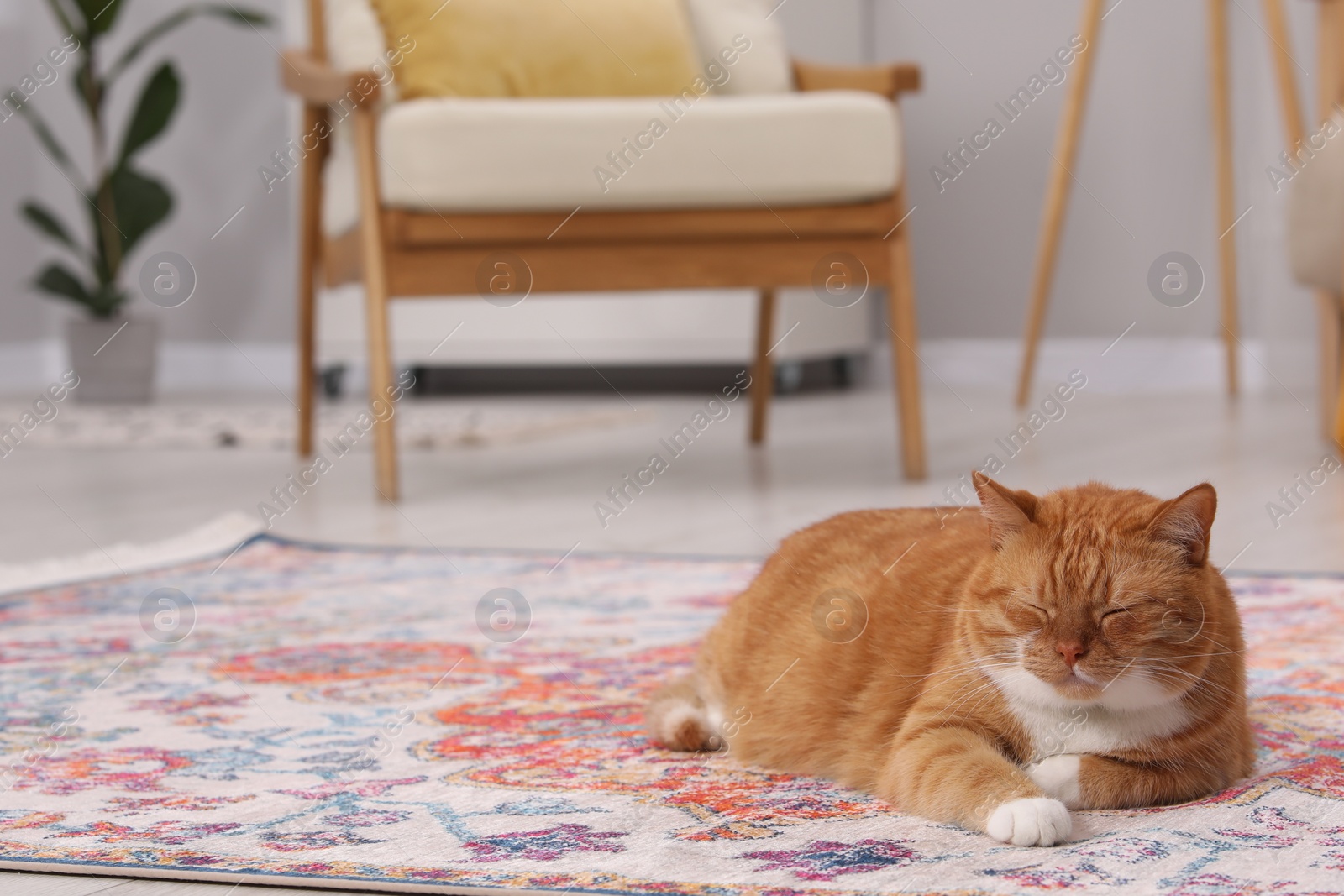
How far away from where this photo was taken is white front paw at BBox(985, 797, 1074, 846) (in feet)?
2.66

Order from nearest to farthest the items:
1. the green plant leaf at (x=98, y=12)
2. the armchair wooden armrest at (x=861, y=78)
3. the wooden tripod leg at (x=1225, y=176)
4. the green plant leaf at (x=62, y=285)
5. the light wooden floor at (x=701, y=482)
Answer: the light wooden floor at (x=701, y=482) → the armchair wooden armrest at (x=861, y=78) → the wooden tripod leg at (x=1225, y=176) → the green plant leaf at (x=98, y=12) → the green plant leaf at (x=62, y=285)

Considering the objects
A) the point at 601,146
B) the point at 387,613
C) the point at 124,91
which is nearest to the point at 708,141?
the point at 601,146

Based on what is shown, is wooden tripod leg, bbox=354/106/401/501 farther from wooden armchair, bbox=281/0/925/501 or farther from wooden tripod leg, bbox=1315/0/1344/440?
wooden tripod leg, bbox=1315/0/1344/440

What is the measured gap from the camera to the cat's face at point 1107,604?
810mm

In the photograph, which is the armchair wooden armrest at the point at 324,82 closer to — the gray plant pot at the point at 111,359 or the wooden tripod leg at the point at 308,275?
the wooden tripod leg at the point at 308,275

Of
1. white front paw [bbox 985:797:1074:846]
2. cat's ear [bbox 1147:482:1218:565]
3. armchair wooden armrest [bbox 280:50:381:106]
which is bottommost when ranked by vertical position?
white front paw [bbox 985:797:1074:846]

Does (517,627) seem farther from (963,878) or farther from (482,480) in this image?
(482,480)

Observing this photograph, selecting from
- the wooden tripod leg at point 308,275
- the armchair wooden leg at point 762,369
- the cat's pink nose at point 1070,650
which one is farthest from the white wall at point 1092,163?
the cat's pink nose at point 1070,650

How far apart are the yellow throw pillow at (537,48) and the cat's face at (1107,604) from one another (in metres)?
1.94

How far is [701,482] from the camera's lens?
8.41ft

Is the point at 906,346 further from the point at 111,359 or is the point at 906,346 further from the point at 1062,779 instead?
the point at 111,359

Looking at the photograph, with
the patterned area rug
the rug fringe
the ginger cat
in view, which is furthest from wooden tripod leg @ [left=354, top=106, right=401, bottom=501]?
the ginger cat

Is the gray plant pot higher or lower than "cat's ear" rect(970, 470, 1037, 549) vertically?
higher

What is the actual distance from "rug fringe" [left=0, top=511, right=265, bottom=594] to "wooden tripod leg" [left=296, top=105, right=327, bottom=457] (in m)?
0.75
